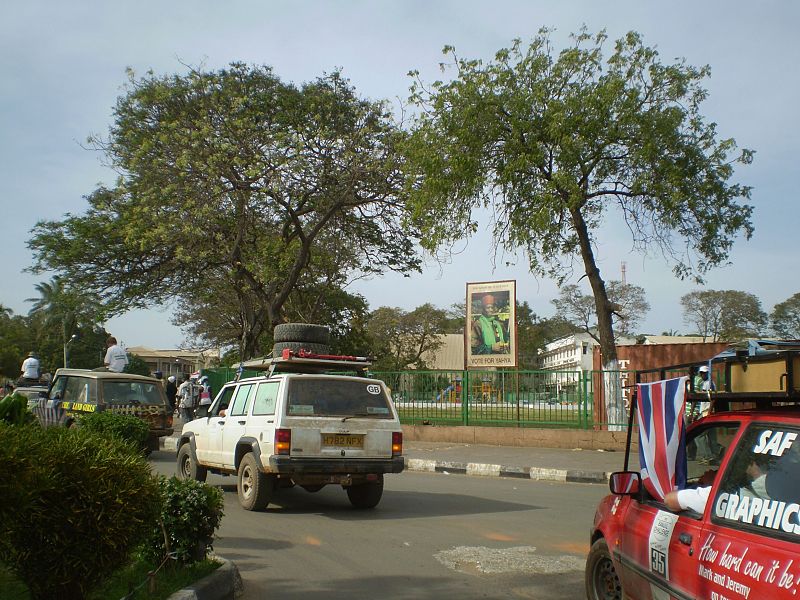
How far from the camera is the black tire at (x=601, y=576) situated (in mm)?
4832

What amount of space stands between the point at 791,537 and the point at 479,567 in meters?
3.90

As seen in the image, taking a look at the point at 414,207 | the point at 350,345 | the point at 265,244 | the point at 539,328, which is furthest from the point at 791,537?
the point at 539,328

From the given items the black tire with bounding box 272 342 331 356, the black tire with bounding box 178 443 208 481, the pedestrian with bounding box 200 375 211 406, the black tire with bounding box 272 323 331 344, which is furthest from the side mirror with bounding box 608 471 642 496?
the pedestrian with bounding box 200 375 211 406

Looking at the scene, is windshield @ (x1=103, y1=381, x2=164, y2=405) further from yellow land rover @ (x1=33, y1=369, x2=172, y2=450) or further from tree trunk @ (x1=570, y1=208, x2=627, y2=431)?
tree trunk @ (x1=570, y1=208, x2=627, y2=431)

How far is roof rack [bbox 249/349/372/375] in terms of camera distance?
390 inches

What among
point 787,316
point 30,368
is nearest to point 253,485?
point 30,368

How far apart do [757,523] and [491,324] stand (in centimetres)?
1738

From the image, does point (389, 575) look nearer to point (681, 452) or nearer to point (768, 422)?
point (681, 452)

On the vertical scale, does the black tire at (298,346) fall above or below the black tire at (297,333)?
below

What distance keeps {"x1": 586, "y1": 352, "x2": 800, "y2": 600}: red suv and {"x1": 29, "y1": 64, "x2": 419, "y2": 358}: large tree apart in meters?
17.8

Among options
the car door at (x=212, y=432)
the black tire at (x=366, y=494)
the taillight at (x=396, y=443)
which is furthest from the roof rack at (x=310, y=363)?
the black tire at (x=366, y=494)

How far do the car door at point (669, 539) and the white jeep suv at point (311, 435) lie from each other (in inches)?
199

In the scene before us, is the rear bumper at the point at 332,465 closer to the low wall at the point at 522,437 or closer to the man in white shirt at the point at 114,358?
the low wall at the point at 522,437

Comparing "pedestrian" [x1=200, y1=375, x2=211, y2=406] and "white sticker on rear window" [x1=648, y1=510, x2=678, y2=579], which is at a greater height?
"pedestrian" [x1=200, y1=375, x2=211, y2=406]
